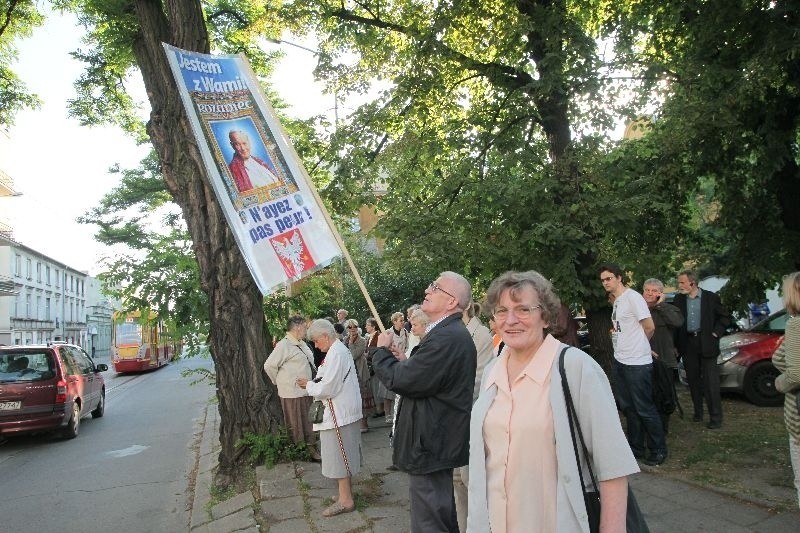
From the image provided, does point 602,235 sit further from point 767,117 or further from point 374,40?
point 374,40

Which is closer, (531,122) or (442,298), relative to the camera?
(442,298)

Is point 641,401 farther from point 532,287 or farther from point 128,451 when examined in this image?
point 128,451

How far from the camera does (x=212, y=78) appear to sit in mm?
6574

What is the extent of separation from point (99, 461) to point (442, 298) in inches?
319

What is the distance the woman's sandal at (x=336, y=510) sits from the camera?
5.45 meters

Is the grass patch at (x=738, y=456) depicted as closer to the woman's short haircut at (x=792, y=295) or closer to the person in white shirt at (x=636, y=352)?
the person in white shirt at (x=636, y=352)

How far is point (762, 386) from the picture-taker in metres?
9.91

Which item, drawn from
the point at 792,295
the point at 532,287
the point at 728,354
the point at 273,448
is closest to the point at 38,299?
the point at 273,448

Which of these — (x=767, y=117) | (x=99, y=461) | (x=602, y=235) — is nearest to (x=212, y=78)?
(x=602, y=235)

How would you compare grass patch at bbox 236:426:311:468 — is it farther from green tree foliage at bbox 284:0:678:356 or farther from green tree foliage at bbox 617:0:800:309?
green tree foliage at bbox 617:0:800:309

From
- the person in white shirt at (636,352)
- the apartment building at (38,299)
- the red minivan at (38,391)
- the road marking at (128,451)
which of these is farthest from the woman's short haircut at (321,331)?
the apartment building at (38,299)

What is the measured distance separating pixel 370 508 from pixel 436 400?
229 centimetres

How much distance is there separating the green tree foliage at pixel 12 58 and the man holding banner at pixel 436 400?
12.8m

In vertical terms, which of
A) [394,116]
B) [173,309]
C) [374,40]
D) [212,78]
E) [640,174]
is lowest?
[173,309]
